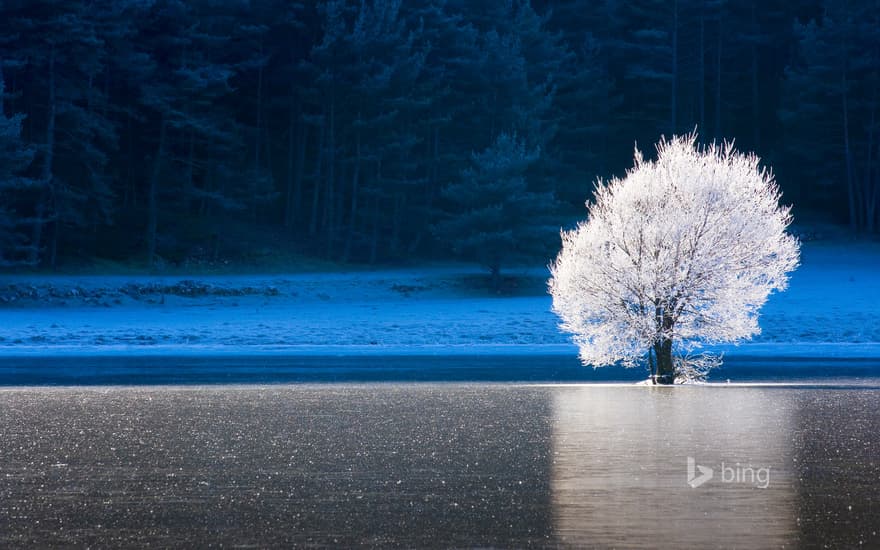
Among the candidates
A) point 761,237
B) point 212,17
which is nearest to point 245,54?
point 212,17

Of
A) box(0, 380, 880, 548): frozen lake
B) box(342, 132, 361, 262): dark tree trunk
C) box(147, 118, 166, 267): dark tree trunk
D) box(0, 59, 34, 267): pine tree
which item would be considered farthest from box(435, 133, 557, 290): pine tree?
box(0, 380, 880, 548): frozen lake

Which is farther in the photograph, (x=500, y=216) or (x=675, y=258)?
(x=500, y=216)

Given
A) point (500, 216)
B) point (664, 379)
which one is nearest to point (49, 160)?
point (500, 216)

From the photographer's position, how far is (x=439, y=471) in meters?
13.4

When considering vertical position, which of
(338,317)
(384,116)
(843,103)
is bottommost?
(338,317)

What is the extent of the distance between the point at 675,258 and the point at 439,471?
44.8 feet

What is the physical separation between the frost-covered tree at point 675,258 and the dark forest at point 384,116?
2400 centimetres

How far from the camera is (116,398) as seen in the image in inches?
853

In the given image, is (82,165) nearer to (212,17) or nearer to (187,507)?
(212,17)

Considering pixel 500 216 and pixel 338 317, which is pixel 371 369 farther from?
pixel 500 216

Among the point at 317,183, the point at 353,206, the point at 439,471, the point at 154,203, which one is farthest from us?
the point at 317,183

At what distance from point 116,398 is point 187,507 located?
11.0 metres

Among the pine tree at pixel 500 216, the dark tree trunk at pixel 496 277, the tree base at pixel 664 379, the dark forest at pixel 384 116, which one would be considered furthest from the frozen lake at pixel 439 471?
the pine tree at pixel 500 216

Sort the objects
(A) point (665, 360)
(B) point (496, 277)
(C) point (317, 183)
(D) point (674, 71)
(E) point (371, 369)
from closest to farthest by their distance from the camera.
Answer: (A) point (665, 360), (E) point (371, 369), (B) point (496, 277), (C) point (317, 183), (D) point (674, 71)
